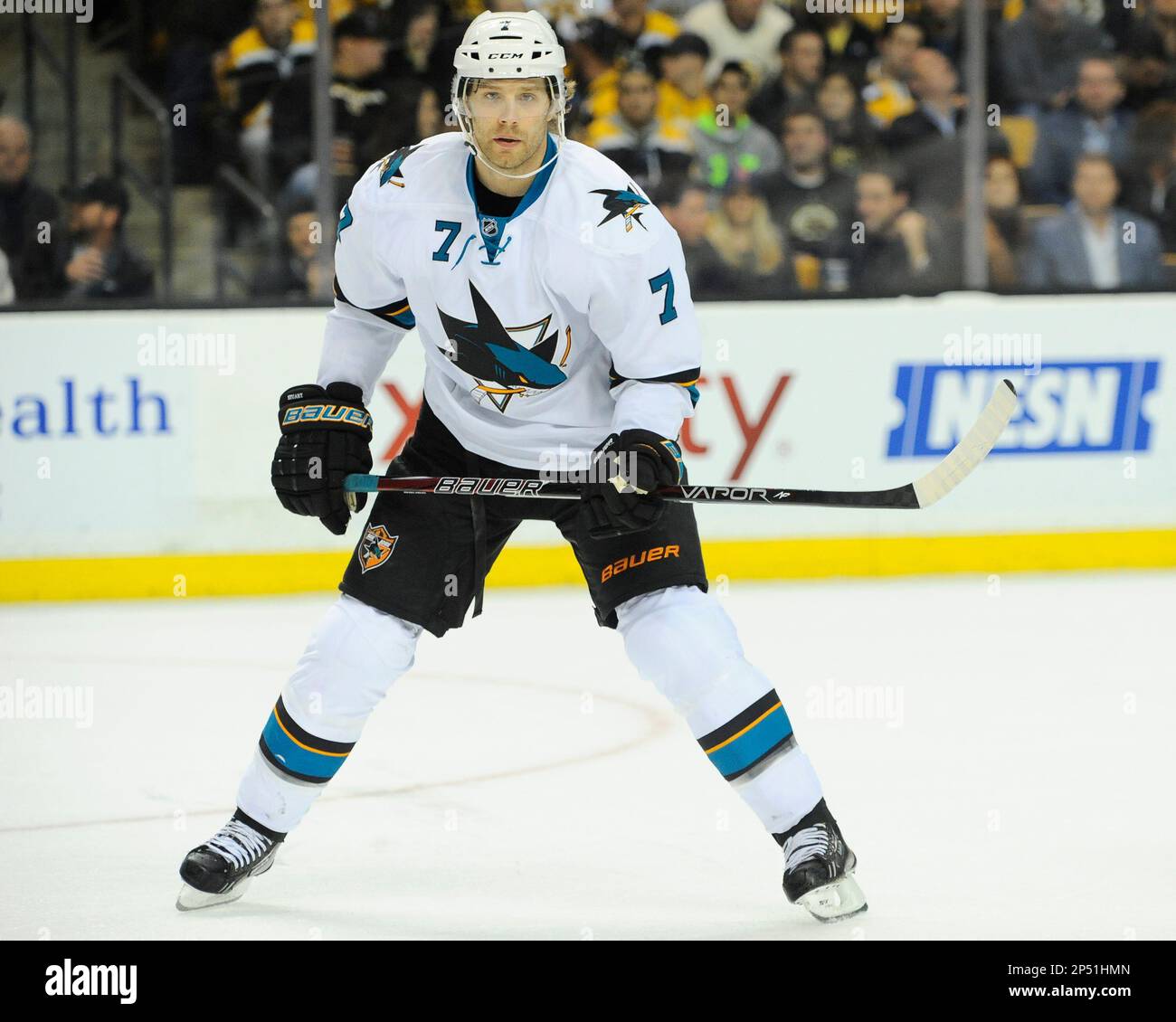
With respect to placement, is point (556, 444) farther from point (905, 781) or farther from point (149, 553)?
point (149, 553)

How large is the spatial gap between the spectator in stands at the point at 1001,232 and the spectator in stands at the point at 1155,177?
0.42m

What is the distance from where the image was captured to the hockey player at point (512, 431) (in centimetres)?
268

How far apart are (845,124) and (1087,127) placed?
32.8 inches

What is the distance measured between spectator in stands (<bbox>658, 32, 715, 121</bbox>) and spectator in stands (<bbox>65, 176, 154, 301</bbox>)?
172cm

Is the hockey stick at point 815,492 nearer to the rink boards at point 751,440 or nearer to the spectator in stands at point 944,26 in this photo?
the rink boards at point 751,440

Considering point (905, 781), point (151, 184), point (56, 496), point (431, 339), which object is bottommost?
point (905, 781)

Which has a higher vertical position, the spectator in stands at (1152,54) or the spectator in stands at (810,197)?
the spectator in stands at (1152,54)

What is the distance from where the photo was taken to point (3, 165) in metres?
5.78

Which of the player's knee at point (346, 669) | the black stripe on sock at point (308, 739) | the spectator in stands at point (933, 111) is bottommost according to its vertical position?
the black stripe on sock at point (308, 739)

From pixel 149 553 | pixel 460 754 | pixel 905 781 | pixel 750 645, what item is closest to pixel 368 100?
pixel 149 553

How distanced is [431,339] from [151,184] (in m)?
3.40

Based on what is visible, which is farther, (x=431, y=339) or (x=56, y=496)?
(x=56, y=496)

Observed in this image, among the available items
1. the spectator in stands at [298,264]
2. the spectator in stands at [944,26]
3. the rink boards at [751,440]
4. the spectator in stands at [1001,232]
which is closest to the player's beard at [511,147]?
the rink boards at [751,440]
